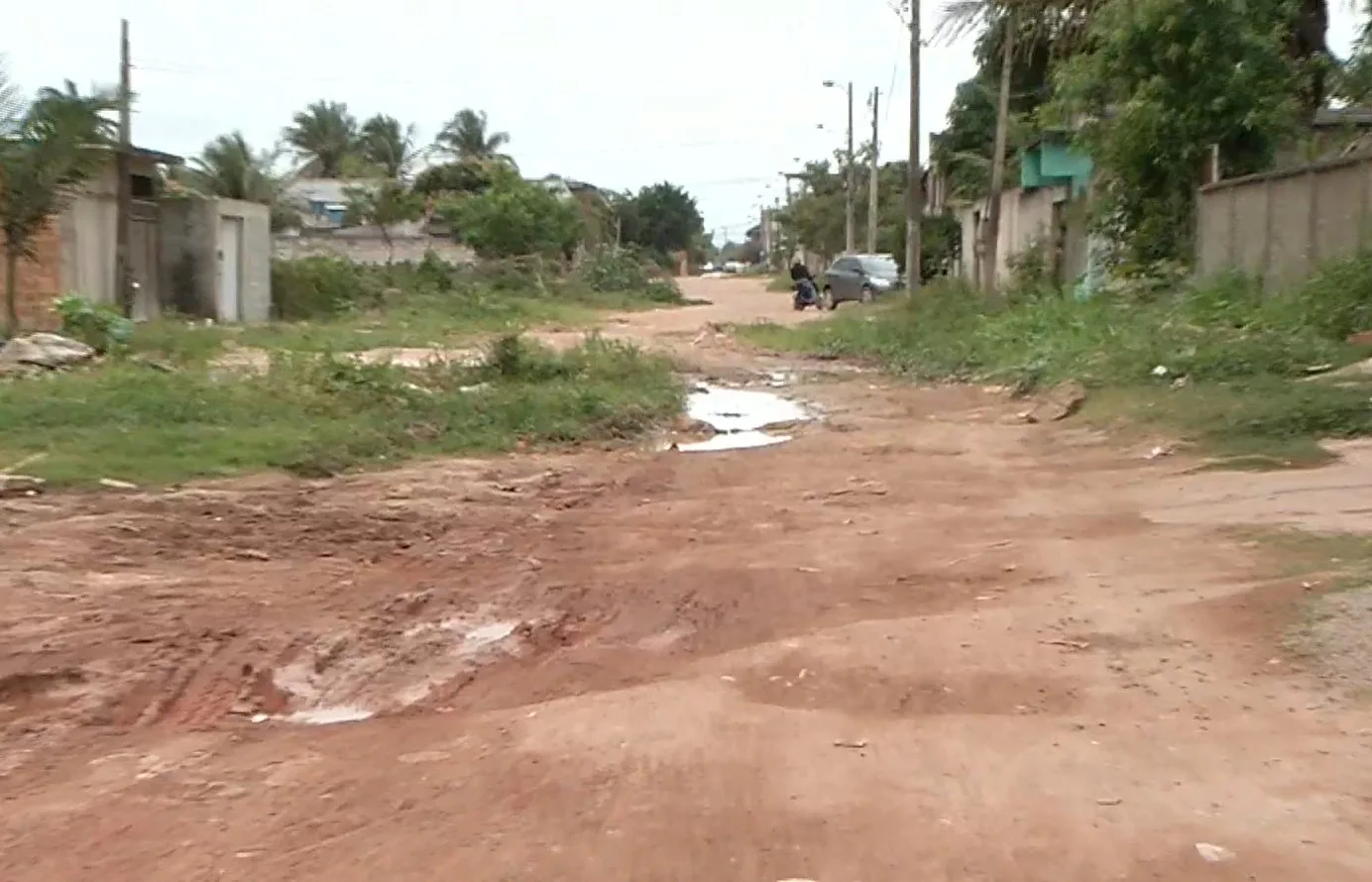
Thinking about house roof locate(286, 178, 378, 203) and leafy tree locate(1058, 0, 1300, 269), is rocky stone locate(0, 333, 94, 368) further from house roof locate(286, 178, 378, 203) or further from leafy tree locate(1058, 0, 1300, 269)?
house roof locate(286, 178, 378, 203)

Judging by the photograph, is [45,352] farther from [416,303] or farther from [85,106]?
[416,303]

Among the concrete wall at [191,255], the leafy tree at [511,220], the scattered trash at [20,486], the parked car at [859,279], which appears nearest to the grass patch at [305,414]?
the scattered trash at [20,486]

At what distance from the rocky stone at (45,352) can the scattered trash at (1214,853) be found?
1503cm

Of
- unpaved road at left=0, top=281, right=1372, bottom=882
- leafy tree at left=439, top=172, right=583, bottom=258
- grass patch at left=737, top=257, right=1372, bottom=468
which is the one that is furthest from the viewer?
leafy tree at left=439, top=172, right=583, bottom=258

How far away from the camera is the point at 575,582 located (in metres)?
7.48

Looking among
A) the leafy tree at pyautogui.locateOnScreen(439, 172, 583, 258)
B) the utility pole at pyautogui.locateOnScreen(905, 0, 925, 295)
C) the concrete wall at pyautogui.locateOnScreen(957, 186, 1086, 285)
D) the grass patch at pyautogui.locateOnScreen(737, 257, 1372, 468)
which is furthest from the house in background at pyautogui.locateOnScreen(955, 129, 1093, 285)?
the leafy tree at pyautogui.locateOnScreen(439, 172, 583, 258)

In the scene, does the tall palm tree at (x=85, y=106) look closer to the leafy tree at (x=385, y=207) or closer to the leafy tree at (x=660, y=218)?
the leafy tree at (x=385, y=207)

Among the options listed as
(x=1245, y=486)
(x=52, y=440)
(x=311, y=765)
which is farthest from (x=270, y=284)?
(x=311, y=765)

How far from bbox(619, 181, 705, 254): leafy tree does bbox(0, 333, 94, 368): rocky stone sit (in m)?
82.8

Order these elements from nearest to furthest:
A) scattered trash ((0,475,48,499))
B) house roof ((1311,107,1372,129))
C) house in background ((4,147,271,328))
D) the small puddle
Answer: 1. scattered trash ((0,475,48,499))
2. the small puddle
3. house roof ((1311,107,1372,129))
4. house in background ((4,147,271,328))

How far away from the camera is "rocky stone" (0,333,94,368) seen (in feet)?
53.6

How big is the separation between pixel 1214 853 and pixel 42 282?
22.4m

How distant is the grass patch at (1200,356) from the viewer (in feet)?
35.6

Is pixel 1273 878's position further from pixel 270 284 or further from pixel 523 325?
pixel 270 284
